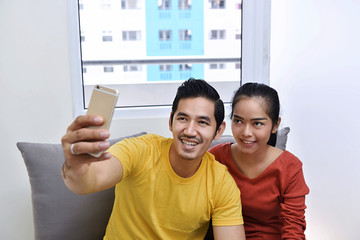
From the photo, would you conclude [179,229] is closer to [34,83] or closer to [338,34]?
[34,83]

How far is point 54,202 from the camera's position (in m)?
1.61

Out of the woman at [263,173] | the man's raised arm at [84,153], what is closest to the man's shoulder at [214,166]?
the woman at [263,173]

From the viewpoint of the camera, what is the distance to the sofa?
1610mm

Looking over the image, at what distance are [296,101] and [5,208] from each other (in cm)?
170

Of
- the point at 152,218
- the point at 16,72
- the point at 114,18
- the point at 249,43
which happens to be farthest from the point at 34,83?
the point at 249,43

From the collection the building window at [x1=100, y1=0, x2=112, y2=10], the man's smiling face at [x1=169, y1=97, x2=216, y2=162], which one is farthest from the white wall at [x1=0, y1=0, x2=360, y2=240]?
the man's smiling face at [x1=169, y1=97, x2=216, y2=162]

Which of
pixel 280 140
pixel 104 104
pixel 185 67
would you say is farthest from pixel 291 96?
pixel 104 104

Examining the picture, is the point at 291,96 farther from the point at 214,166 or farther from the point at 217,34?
the point at 214,166

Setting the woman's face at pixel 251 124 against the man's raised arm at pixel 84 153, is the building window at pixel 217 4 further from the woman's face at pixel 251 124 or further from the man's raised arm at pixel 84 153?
the man's raised arm at pixel 84 153

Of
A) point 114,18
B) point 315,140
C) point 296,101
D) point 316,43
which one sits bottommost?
point 315,140

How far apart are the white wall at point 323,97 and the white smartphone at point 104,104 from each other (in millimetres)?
1535

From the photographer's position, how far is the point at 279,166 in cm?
152

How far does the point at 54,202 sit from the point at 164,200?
0.53 meters

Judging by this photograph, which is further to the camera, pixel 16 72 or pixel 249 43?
pixel 249 43
